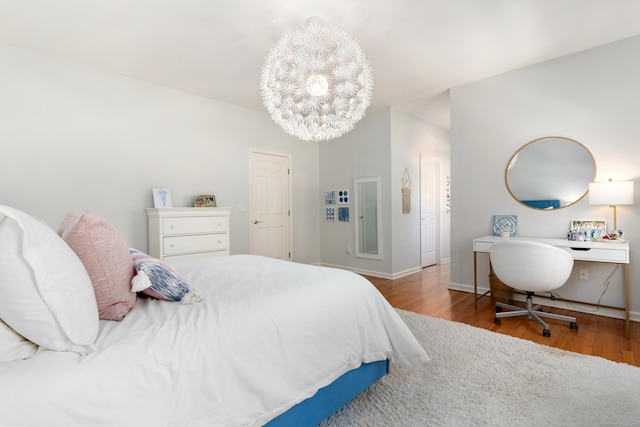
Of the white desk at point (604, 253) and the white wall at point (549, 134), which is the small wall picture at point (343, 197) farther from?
the white desk at point (604, 253)

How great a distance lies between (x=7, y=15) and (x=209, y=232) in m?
2.51

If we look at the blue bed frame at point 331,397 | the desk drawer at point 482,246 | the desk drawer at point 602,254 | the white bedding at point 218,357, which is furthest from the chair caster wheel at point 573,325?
the blue bed frame at point 331,397

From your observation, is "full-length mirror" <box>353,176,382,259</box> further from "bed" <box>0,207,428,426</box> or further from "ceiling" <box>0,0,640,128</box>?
"bed" <box>0,207,428,426</box>

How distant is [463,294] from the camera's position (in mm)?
3961

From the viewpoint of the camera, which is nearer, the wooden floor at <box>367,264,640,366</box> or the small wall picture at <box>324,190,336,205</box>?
the wooden floor at <box>367,264,640,366</box>

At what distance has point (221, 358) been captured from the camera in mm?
1086

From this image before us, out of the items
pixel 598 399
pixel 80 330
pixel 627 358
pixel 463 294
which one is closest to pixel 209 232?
pixel 80 330

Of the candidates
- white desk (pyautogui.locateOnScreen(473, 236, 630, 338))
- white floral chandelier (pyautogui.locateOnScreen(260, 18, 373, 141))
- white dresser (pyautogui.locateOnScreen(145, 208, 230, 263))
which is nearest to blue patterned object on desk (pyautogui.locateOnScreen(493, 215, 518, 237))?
white desk (pyautogui.locateOnScreen(473, 236, 630, 338))

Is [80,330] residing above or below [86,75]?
below

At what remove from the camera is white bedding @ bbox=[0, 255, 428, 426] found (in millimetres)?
834

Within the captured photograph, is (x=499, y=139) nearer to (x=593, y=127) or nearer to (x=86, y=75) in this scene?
(x=593, y=127)

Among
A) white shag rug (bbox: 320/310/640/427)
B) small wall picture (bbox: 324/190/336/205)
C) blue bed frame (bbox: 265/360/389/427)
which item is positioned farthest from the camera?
small wall picture (bbox: 324/190/336/205)

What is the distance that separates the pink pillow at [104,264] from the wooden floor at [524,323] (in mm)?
2802

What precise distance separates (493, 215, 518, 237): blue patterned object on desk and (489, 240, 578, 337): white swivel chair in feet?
3.03
